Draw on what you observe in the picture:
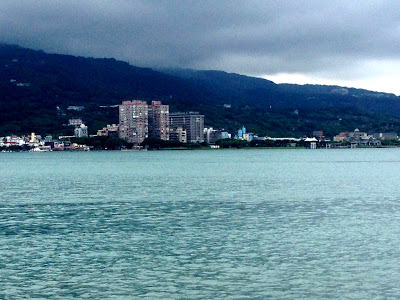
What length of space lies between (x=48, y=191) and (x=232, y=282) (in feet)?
120

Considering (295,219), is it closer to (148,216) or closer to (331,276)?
(148,216)

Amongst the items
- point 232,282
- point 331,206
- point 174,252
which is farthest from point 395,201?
point 232,282

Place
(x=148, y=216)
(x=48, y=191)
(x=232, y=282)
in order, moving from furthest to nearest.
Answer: (x=48, y=191) < (x=148, y=216) < (x=232, y=282)

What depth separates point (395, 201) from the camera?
43094 mm

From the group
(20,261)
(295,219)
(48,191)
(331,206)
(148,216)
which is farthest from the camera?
(48,191)

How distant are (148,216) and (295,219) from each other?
7.93 meters

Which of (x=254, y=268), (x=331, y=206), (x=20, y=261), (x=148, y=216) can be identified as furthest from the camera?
(x=331, y=206)

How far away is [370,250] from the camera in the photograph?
979 inches

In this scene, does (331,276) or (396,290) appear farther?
(331,276)

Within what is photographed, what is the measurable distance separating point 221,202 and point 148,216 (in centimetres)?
842

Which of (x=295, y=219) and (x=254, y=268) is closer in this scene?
(x=254, y=268)

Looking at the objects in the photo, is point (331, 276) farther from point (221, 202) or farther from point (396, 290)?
point (221, 202)

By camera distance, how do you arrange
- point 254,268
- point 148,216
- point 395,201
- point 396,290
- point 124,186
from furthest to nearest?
point 124,186 → point 395,201 → point 148,216 → point 254,268 → point 396,290

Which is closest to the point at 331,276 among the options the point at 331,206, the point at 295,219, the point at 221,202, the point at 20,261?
the point at 20,261
